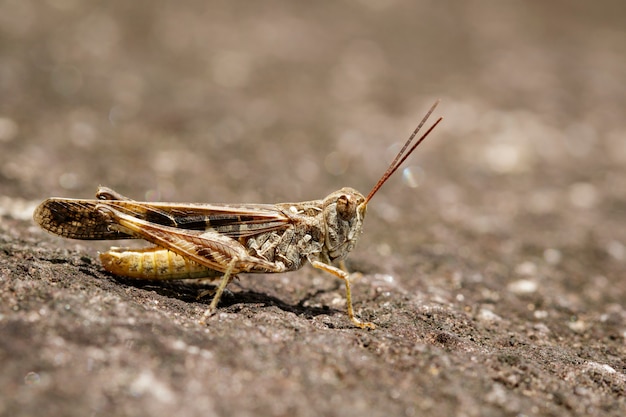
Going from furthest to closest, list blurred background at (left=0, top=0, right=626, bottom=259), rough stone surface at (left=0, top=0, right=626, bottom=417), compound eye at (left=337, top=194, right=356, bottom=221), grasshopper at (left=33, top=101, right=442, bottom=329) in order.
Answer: blurred background at (left=0, top=0, right=626, bottom=259) < compound eye at (left=337, top=194, right=356, bottom=221) < grasshopper at (left=33, top=101, right=442, bottom=329) < rough stone surface at (left=0, top=0, right=626, bottom=417)

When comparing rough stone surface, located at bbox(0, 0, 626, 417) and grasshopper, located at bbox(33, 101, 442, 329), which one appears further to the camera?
grasshopper, located at bbox(33, 101, 442, 329)

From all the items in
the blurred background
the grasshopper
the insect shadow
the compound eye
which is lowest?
the insect shadow

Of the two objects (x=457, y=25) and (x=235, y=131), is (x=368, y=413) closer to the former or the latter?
(x=235, y=131)

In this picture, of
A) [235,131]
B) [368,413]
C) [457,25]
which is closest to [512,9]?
[457,25]

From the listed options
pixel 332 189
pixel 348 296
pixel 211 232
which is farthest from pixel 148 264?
pixel 332 189

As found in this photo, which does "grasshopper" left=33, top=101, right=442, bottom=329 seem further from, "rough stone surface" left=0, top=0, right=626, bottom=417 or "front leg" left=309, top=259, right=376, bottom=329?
"rough stone surface" left=0, top=0, right=626, bottom=417

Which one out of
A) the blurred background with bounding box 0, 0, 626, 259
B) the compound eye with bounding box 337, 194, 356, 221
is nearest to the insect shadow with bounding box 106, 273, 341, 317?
the compound eye with bounding box 337, 194, 356, 221
